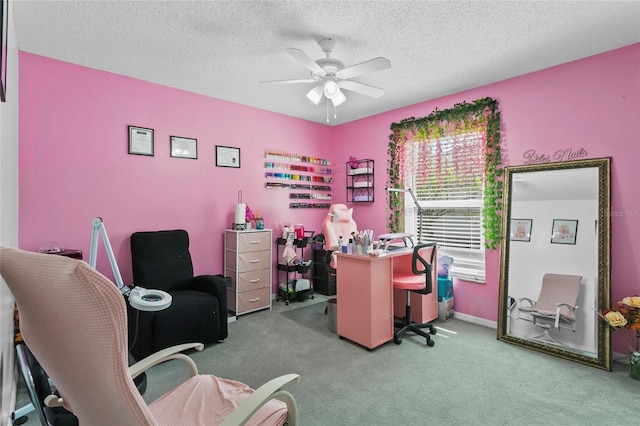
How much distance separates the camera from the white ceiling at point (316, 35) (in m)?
2.18

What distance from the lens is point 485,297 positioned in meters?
3.52

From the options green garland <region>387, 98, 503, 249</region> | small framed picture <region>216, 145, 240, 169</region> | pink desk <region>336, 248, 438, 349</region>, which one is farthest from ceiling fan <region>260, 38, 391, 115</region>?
small framed picture <region>216, 145, 240, 169</region>

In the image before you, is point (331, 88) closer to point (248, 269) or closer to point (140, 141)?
point (140, 141)

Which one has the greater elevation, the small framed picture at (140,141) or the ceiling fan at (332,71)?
the ceiling fan at (332,71)

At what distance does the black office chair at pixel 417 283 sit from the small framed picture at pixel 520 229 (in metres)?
0.78

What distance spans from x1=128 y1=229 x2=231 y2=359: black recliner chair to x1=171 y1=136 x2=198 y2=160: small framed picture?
908mm

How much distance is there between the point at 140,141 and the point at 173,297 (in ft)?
5.64

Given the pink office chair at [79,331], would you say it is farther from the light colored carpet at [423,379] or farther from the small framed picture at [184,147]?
the small framed picture at [184,147]

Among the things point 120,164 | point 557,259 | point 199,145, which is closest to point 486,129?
point 557,259

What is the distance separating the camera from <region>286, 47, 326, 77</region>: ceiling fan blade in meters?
2.24

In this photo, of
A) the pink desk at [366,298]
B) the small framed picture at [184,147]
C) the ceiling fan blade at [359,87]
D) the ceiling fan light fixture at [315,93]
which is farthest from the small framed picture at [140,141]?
the pink desk at [366,298]

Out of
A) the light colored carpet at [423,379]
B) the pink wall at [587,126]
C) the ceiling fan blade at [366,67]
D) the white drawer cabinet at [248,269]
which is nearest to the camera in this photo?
the light colored carpet at [423,379]

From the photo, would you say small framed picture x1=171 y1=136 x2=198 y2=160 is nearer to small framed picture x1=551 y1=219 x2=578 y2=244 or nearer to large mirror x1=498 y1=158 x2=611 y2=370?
large mirror x1=498 y1=158 x2=611 y2=370

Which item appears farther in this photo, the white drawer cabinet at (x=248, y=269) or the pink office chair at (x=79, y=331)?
the white drawer cabinet at (x=248, y=269)
